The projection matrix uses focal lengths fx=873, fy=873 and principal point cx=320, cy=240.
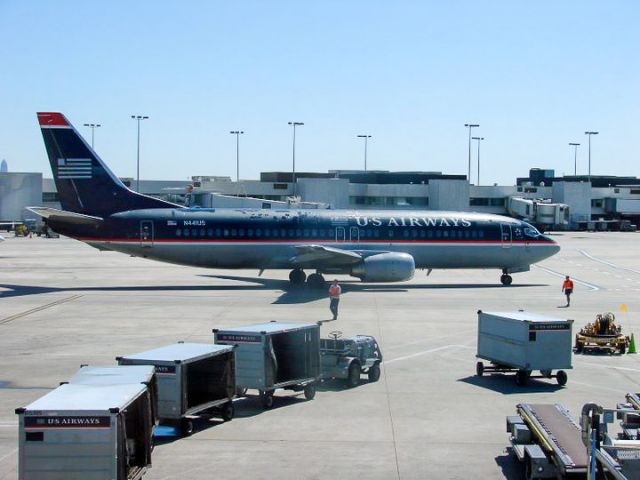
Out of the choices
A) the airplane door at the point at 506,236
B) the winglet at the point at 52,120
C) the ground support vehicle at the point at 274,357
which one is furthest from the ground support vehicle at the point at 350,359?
the airplane door at the point at 506,236

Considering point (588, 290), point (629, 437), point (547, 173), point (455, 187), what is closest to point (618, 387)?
point (629, 437)

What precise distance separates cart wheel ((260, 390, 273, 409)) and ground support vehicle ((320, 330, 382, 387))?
9.26 feet

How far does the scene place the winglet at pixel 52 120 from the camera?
45.2m

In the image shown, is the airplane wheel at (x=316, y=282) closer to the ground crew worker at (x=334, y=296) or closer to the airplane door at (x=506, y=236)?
the airplane door at (x=506, y=236)

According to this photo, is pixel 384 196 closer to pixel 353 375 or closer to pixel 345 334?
pixel 345 334

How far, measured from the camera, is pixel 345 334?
31.0 metres

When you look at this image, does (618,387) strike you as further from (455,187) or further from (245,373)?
(455,187)

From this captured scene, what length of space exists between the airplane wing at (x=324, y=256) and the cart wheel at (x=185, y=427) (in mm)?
27275

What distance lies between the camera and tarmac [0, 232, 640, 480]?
16.3 metres

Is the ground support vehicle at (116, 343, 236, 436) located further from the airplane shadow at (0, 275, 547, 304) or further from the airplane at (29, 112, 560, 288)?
the airplane at (29, 112, 560, 288)

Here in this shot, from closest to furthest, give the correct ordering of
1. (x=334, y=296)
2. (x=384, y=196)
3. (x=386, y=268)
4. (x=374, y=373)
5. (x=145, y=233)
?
(x=374, y=373) < (x=334, y=296) < (x=386, y=268) < (x=145, y=233) < (x=384, y=196)

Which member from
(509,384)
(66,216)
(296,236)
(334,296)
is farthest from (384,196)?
(509,384)

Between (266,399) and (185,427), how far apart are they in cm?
289

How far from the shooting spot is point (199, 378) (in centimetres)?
1872
